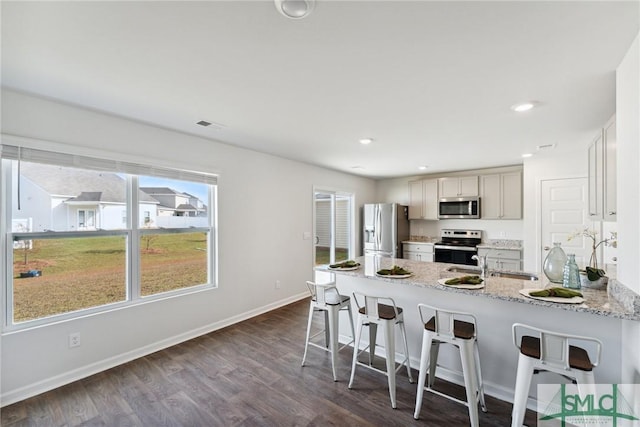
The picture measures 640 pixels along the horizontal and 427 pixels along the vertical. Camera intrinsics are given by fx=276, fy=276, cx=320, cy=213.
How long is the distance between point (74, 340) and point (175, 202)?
1.58 meters

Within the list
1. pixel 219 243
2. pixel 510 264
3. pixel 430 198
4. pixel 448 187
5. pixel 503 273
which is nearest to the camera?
pixel 503 273

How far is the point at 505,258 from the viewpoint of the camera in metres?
4.93

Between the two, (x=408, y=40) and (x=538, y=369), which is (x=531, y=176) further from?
(x=408, y=40)

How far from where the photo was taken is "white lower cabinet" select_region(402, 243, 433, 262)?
5.79m

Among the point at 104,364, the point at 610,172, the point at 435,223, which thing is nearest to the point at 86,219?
the point at 104,364

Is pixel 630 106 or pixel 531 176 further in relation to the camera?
pixel 531 176

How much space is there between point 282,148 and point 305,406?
9.86 feet

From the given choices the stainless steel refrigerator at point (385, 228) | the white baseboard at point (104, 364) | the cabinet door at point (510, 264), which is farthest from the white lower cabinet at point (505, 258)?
the white baseboard at point (104, 364)

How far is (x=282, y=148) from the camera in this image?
153 inches

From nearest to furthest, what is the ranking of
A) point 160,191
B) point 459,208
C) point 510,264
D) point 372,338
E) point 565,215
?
point 372,338 < point 160,191 < point 565,215 < point 510,264 < point 459,208

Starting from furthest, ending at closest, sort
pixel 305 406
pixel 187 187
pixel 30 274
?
pixel 187 187 < pixel 30 274 < pixel 305 406

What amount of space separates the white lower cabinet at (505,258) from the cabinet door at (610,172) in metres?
2.59

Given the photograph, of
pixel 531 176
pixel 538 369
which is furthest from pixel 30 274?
pixel 531 176

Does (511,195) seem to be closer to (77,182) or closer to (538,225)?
(538,225)
